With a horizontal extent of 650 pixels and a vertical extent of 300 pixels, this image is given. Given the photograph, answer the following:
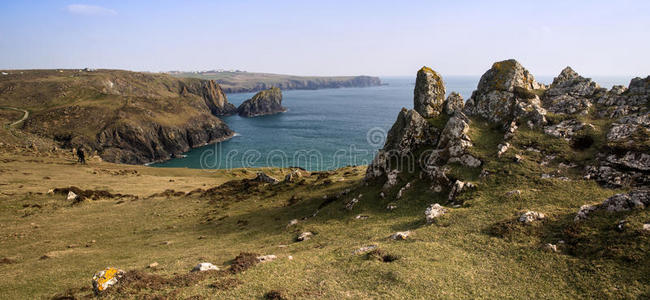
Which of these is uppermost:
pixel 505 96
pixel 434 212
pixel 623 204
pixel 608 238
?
pixel 505 96

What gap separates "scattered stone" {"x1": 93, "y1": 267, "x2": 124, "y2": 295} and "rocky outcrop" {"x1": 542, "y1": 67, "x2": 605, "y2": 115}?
4090cm

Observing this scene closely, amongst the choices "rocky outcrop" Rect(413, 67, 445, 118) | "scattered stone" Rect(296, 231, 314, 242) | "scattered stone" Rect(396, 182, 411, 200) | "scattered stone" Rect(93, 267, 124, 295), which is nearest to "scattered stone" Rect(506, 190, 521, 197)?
"scattered stone" Rect(396, 182, 411, 200)

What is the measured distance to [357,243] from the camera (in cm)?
2080

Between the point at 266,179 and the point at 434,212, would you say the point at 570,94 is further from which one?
the point at 266,179

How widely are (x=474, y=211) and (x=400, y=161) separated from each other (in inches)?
502

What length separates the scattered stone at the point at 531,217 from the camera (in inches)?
730

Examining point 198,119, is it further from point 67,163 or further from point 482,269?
point 482,269

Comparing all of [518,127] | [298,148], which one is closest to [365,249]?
[518,127]

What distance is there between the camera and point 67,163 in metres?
73.9

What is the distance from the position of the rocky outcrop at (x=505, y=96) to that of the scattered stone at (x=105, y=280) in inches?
Result: 1408

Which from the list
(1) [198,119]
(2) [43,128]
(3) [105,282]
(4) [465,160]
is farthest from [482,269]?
(1) [198,119]

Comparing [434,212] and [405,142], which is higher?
[405,142]

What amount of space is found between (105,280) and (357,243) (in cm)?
1413

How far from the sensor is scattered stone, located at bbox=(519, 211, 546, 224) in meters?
18.5
